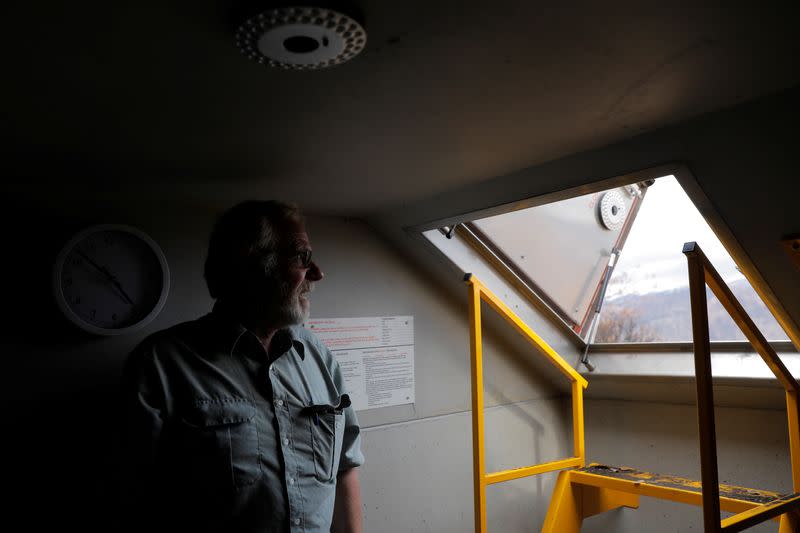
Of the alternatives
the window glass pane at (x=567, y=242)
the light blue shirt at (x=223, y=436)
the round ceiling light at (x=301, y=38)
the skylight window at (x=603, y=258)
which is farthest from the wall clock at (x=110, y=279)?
the window glass pane at (x=567, y=242)

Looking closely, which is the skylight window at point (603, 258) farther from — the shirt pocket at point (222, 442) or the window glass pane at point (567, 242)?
the shirt pocket at point (222, 442)

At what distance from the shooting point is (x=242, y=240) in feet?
5.25

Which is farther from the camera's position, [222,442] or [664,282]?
[664,282]

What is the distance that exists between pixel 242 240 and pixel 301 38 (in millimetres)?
809

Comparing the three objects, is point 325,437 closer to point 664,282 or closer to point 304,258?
point 304,258

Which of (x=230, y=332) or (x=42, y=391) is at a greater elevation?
(x=230, y=332)

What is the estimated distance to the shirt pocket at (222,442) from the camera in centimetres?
135

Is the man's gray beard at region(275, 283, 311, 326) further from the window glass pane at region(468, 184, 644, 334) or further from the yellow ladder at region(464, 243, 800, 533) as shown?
the window glass pane at region(468, 184, 644, 334)

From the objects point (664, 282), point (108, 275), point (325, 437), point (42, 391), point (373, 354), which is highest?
point (664, 282)

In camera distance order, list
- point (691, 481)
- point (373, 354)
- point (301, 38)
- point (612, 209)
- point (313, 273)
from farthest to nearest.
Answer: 1. point (612, 209)
2. point (373, 354)
3. point (691, 481)
4. point (313, 273)
5. point (301, 38)

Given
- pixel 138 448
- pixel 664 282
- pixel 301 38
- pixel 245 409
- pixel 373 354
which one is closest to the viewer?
pixel 301 38

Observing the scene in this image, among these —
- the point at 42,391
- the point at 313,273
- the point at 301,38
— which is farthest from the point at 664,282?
the point at 42,391

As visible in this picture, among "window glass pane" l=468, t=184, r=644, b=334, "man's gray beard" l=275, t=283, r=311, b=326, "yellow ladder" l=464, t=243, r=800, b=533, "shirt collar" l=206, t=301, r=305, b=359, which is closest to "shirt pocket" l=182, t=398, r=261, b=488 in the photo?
"shirt collar" l=206, t=301, r=305, b=359

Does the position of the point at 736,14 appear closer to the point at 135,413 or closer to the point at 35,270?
the point at 135,413
